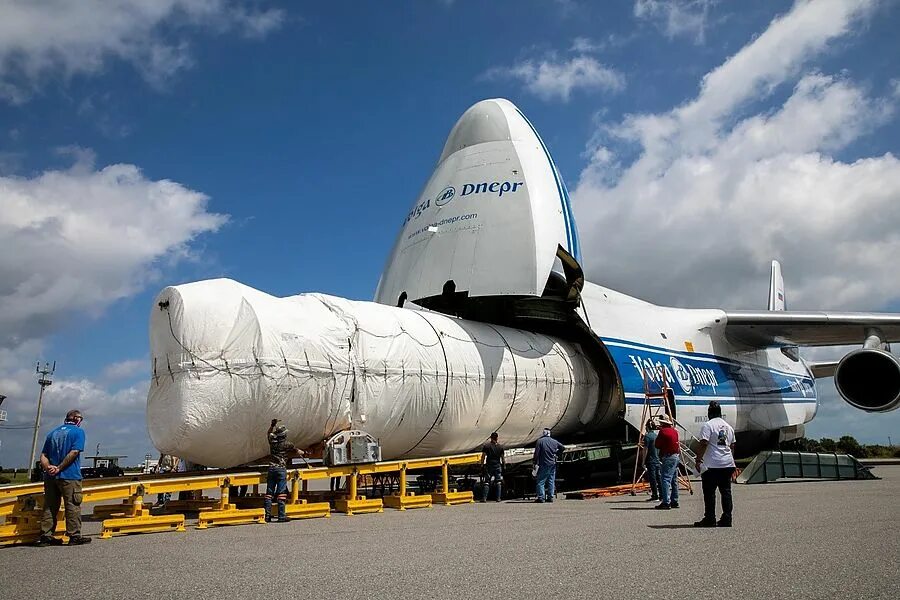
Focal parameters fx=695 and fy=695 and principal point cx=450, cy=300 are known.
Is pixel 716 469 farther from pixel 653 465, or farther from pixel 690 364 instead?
pixel 690 364

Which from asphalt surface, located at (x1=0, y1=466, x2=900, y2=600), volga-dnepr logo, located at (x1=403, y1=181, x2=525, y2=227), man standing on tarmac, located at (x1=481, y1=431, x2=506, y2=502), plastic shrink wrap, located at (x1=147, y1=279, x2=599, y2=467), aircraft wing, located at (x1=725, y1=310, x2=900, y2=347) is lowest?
asphalt surface, located at (x1=0, y1=466, x2=900, y2=600)

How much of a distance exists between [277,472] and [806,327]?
1550cm

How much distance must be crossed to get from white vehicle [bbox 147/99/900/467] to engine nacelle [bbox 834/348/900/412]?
45 mm

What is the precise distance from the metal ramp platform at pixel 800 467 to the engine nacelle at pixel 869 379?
2016 millimetres

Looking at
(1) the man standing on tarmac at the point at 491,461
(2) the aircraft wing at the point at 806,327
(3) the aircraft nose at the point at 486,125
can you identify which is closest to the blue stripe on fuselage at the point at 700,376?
(2) the aircraft wing at the point at 806,327

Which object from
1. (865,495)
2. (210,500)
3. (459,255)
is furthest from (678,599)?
(459,255)

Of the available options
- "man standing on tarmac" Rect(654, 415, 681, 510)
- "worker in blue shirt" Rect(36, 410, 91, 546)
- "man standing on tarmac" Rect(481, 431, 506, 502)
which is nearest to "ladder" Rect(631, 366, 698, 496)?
"man standing on tarmac" Rect(481, 431, 506, 502)

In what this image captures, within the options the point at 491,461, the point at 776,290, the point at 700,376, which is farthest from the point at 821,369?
the point at 491,461

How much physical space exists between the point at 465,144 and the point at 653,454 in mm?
7459

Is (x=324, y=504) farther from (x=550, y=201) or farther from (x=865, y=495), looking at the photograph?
(x=865, y=495)

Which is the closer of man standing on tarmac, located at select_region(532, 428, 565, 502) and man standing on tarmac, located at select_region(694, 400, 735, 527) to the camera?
man standing on tarmac, located at select_region(694, 400, 735, 527)

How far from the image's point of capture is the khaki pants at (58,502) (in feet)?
22.7

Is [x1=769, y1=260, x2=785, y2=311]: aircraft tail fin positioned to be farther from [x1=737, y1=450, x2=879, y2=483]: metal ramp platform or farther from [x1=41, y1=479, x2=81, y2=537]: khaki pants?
[x1=41, y1=479, x2=81, y2=537]: khaki pants

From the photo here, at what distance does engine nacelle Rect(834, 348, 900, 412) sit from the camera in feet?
55.7
